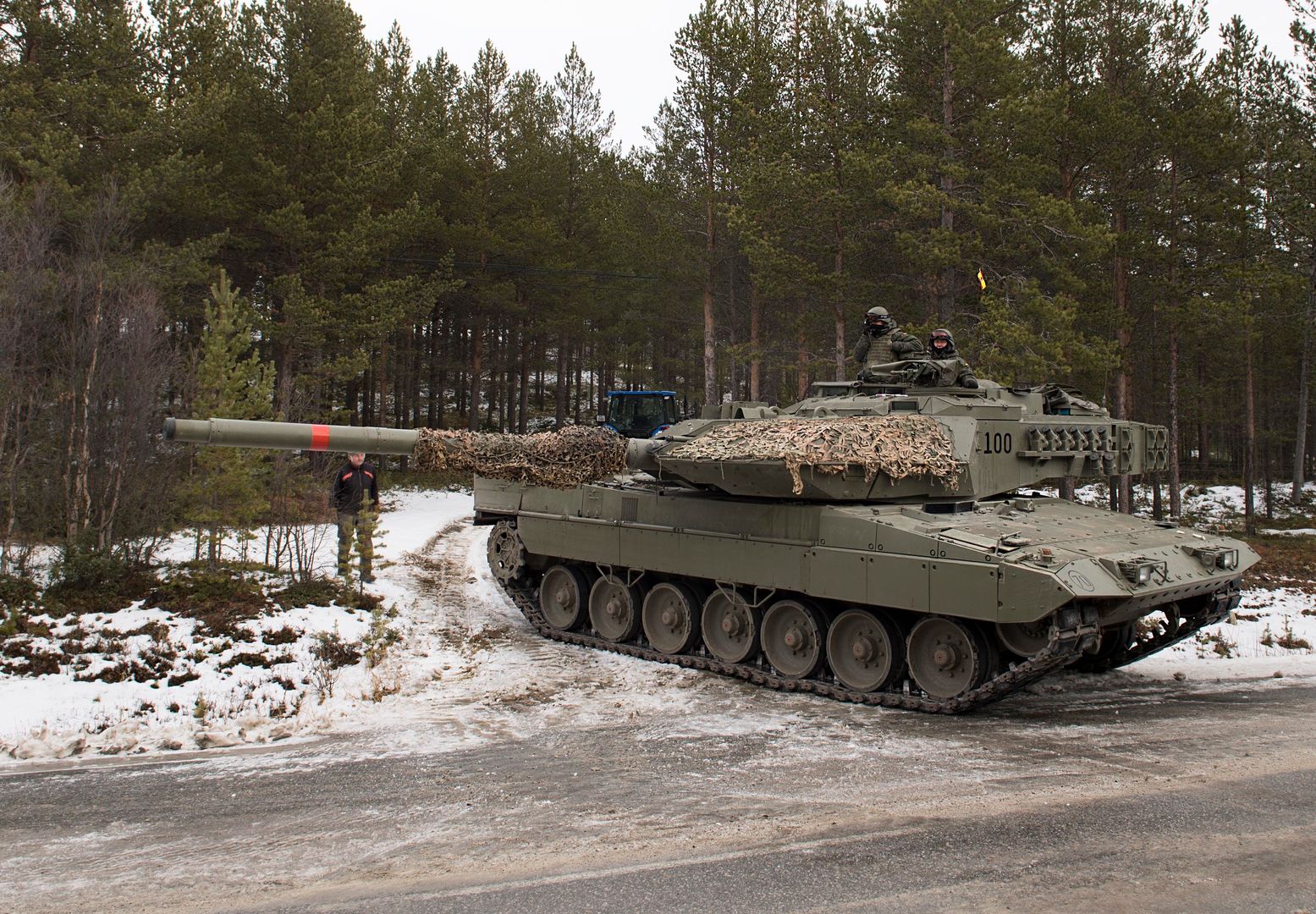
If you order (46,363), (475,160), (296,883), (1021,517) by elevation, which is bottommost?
(296,883)

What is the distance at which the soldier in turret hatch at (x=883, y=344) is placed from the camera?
11.0 m

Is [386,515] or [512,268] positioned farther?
[512,268]

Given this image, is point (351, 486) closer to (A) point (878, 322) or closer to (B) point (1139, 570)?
(A) point (878, 322)

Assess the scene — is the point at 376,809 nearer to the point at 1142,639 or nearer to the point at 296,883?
the point at 296,883

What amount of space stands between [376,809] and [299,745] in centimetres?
165

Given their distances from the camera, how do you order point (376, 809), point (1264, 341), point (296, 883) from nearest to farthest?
point (296, 883), point (376, 809), point (1264, 341)

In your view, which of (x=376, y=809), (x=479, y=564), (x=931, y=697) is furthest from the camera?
(x=479, y=564)

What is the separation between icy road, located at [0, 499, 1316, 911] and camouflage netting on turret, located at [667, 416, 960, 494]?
2105 millimetres

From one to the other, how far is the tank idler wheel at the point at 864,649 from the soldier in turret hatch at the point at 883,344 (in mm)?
2856

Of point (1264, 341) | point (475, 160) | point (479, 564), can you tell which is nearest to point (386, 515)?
point (479, 564)

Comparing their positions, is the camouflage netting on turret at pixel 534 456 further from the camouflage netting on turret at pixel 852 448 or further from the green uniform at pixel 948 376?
the green uniform at pixel 948 376

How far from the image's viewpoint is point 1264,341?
103 feet

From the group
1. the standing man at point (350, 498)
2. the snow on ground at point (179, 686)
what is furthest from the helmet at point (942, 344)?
the standing man at point (350, 498)

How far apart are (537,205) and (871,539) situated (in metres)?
22.6
